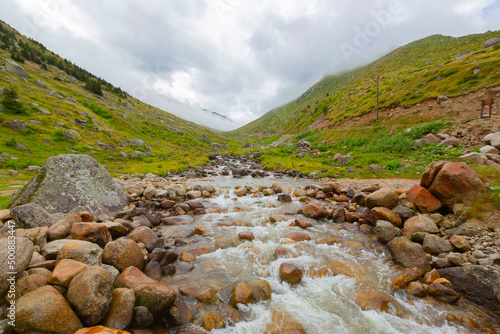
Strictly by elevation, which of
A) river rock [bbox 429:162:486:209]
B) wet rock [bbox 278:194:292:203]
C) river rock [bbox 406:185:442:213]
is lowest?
wet rock [bbox 278:194:292:203]

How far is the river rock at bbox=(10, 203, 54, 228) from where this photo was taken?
7098 millimetres

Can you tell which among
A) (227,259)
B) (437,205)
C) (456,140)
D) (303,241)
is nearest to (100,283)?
(227,259)

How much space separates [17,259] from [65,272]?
1.02 meters

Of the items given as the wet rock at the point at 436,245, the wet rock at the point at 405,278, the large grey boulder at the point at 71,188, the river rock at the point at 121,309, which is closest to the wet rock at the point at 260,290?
the river rock at the point at 121,309

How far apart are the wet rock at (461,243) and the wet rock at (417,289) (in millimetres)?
2523

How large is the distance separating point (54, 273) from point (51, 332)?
1.34 m

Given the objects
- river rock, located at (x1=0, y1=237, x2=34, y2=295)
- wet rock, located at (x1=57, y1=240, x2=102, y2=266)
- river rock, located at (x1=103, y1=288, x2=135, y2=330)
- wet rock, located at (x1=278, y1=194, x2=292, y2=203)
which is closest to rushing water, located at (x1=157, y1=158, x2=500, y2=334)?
river rock, located at (x1=103, y1=288, x2=135, y2=330)

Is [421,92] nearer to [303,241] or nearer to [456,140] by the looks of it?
[456,140]

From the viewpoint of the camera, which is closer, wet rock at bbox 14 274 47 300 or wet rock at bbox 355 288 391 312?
wet rock at bbox 14 274 47 300

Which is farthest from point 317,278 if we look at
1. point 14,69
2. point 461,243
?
point 14,69

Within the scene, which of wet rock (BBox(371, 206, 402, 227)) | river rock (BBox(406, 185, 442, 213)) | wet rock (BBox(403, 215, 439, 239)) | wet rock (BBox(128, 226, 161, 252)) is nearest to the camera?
wet rock (BBox(128, 226, 161, 252))

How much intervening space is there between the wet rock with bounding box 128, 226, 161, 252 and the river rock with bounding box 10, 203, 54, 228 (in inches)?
121

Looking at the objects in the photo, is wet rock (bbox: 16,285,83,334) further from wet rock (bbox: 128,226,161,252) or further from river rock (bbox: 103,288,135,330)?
wet rock (bbox: 128,226,161,252)

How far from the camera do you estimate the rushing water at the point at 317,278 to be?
5469 millimetres
